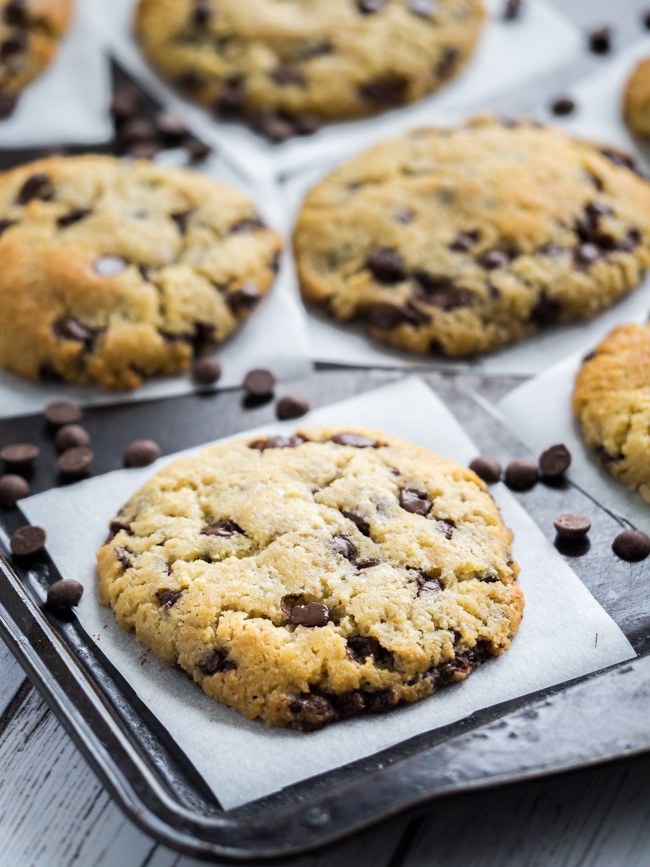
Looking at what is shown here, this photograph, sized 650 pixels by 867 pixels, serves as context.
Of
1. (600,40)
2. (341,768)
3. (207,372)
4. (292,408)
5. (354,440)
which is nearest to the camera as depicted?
(341,768)

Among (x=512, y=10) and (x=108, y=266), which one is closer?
(x=108, y=266)

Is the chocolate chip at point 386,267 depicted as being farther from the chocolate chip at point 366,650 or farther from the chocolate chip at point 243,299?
the chocolate chip at point 366,650

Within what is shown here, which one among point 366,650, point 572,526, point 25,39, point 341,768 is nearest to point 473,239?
point 572,526

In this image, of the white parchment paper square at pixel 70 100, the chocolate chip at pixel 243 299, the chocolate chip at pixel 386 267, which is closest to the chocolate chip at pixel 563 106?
the chocolate chip at pixel 386 267

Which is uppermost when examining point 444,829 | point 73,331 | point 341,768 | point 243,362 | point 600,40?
point 600,40

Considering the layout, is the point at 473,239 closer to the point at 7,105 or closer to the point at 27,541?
the point at 27,541

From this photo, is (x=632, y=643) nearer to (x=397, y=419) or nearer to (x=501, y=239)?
(x=397, y=419)
